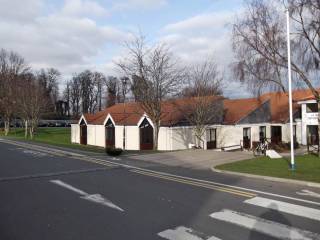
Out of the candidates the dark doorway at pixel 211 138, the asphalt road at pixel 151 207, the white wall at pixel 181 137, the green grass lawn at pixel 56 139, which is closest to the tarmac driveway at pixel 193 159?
the asphalt road at pixel 151 207

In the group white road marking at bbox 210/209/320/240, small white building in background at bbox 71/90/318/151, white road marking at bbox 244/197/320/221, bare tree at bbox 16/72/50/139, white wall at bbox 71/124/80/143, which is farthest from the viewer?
bare tree at bbox 16/72/50/139

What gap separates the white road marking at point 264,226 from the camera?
754cm

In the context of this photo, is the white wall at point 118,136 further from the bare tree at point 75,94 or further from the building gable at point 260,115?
the bare tree at point 75,94

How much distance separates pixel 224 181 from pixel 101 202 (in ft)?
17.5

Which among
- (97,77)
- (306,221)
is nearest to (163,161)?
(306,221)

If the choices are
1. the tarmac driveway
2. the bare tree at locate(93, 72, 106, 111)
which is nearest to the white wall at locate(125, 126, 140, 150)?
the tarmac driveway

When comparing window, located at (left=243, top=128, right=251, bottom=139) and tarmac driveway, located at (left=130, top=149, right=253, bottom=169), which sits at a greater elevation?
window, located at (left=243, top=128, right=251, bottom=139)

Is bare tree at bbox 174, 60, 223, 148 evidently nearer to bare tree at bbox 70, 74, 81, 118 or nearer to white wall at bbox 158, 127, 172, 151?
white wall at bbox 158, 127, 172, 151

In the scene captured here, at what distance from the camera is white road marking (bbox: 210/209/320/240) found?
754 centimetres

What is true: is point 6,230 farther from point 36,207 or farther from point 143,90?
point 143,90

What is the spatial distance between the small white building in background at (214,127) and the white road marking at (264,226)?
→ 2511 cm

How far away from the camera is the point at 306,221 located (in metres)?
8.56

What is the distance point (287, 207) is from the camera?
994cm

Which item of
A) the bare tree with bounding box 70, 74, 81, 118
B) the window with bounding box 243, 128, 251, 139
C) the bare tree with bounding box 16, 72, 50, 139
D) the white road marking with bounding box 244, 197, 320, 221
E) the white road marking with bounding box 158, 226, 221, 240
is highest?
the bare tree with bounding box 70, 74, 81, 118
